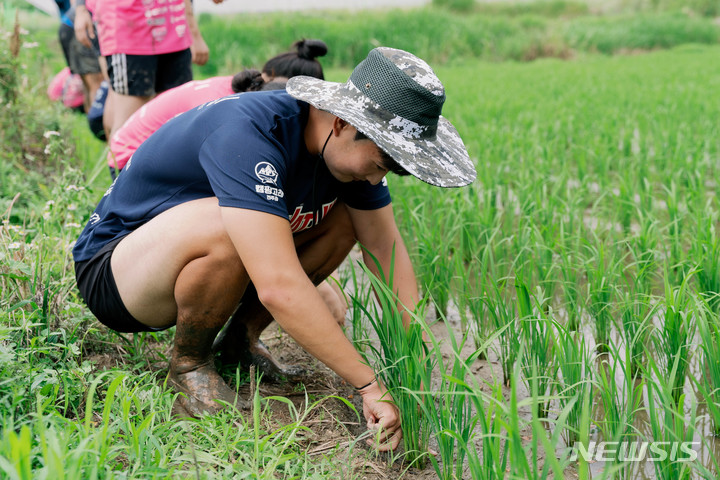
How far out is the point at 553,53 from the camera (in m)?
16.0

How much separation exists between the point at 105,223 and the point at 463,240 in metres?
1.48

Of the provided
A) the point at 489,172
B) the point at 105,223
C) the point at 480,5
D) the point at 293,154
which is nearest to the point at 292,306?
the point at 293,154

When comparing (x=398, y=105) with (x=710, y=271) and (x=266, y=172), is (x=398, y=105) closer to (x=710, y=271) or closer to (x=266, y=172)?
(x=266, y=172)

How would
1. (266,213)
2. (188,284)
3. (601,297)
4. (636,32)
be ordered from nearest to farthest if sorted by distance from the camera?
(266,213), (188,284), (601,297), (636,32)

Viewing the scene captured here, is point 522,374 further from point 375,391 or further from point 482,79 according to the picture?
point 482,79

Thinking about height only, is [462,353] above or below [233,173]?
below

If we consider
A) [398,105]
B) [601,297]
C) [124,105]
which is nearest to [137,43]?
[124,105]

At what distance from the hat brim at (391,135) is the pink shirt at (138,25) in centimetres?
206

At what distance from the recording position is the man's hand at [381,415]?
162 cm

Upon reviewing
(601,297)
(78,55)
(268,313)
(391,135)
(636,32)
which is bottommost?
(636,32)

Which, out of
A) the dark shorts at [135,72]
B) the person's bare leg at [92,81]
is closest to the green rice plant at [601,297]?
the dark shorts at [135,72]

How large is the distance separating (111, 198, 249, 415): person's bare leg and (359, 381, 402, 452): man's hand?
397 mm

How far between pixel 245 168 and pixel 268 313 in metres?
0.65

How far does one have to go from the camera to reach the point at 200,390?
1844 mm
